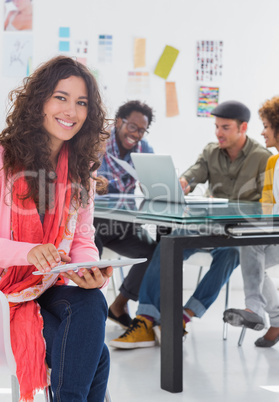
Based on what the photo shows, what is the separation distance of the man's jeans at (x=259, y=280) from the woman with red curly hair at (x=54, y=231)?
120 cm

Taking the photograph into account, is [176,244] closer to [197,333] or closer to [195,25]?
[197,333]

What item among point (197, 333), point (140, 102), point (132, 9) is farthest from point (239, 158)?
point (132, 9)

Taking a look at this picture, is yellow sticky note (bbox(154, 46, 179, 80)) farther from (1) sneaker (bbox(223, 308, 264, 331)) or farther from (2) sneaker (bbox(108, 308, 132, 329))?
(1) sneaker (bbox(223, 308, 264, 331))

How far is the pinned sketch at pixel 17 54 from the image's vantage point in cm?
378

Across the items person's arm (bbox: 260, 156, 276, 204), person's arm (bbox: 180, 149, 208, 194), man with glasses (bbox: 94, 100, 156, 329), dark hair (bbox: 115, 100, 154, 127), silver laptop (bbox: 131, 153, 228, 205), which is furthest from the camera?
dark hair (bbox: 115, 100, 154, 127)

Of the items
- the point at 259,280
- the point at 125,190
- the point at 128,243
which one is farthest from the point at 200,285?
the point at 125,190

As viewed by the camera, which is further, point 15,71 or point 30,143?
point 15,71

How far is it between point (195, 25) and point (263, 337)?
7.03 feet

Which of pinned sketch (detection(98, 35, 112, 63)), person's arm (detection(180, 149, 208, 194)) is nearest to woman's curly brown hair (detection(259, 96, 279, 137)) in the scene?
person's arm (detection(180, 149, 208, 194))

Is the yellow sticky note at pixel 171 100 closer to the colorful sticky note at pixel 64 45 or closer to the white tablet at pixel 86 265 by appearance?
the colorful sticky note at pixel 64 45

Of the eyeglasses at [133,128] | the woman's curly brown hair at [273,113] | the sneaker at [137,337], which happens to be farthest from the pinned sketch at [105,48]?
the sneaker at [137,337]

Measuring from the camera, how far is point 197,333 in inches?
121

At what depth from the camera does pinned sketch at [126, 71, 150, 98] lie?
12.9 feet

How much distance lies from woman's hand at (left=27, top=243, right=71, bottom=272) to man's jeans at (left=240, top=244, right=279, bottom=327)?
1.48 m
